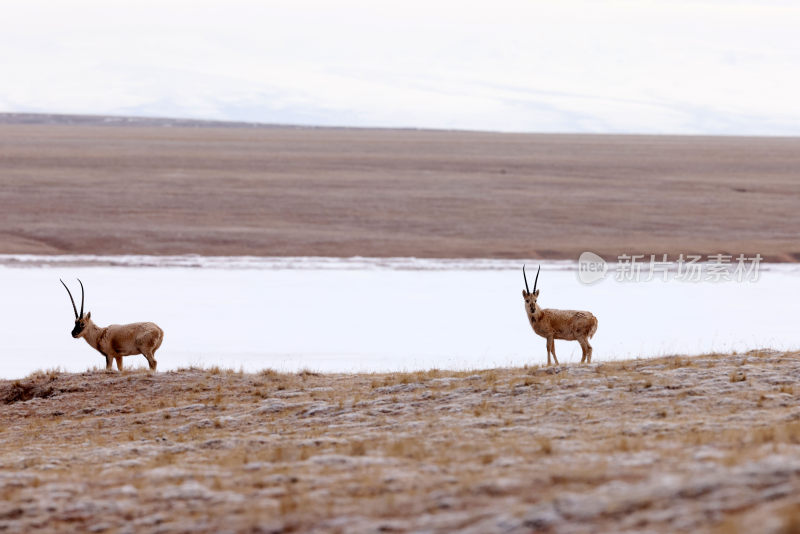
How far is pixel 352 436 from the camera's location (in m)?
11.3

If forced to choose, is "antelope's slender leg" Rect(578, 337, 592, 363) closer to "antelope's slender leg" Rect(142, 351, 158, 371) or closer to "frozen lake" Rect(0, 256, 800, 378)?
"frozen lake" Rect(0, 256, 800, 378)

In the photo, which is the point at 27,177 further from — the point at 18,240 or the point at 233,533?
the point at 233,533

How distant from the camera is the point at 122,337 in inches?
631

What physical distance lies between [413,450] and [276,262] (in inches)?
1080

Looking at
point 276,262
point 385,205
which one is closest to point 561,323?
point 276,262

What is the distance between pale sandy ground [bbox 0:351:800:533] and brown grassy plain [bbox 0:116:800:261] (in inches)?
971

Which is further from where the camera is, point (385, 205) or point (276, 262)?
point (385, 205)

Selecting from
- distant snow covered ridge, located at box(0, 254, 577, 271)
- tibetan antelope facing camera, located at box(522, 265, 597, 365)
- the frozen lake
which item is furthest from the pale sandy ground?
distant snow covered ridge, located at box(0, 254, 577, 271)

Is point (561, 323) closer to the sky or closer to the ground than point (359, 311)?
closer to the sky

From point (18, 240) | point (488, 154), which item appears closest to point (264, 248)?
point (18, 240)

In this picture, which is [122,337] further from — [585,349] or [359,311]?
[359,311]

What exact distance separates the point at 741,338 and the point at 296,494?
1717 centimetres

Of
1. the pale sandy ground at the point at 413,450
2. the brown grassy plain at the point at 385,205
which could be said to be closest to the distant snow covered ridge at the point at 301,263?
the brown grassy plain at the point at 385,205

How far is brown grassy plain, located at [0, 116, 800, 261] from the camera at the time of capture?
131ft
